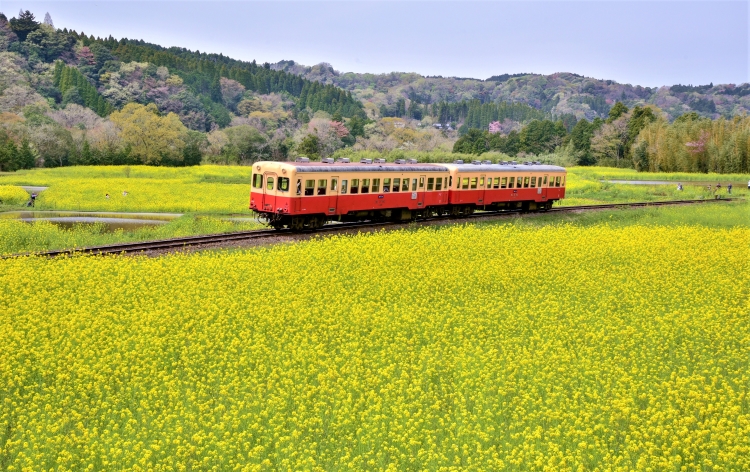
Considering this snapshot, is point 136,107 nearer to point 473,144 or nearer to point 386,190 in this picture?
point 473,144

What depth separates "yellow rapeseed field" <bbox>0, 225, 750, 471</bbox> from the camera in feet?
29.0

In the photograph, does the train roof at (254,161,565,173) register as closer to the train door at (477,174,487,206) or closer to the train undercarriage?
the train door at (477,174,487,206)

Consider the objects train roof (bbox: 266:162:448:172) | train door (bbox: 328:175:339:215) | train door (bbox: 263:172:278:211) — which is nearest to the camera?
train roof (bbox: 266:162:448:172)

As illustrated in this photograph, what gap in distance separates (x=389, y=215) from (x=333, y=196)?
13.1 ft

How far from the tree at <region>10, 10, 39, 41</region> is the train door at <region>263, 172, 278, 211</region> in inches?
4655

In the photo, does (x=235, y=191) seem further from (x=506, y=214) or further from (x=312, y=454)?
(x=312, y=454)

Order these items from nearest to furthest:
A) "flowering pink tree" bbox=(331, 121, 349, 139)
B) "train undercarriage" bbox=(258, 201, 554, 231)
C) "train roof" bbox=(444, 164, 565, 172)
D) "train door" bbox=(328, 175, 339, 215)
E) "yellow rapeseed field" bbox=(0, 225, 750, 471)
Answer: "yellow rapeseed field" bbox=(0, 225, 750, 471) → "train undercarriage" bbox=(258, 201, 554, 231) → "train door" bbox=(328, 175, 339, 215) → "train roof" bbox=(444, 164, 565, 172) → "flowering pink tree" bbox=(331, 121, 349, 139)

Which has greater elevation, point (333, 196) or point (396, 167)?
point (396, 167)

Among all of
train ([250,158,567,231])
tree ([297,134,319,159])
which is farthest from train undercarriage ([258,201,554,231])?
tree ([297,134,319,159])

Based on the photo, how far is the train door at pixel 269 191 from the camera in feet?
80.7

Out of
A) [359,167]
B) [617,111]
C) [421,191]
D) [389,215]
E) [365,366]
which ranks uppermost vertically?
[617,111]

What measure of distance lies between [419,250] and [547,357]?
30.8 ft

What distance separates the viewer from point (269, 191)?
24859 mm

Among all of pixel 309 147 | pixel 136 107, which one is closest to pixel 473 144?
pixel 309 147
